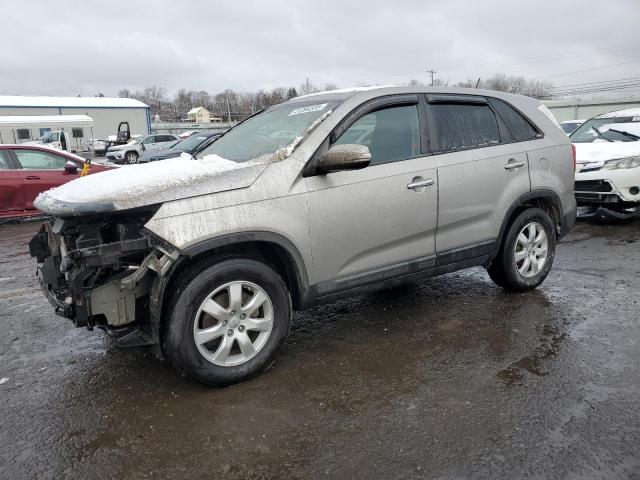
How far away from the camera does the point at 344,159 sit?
11.0 feet

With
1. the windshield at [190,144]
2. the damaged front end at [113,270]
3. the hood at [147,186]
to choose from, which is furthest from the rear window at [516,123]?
the windshield at [190,144]

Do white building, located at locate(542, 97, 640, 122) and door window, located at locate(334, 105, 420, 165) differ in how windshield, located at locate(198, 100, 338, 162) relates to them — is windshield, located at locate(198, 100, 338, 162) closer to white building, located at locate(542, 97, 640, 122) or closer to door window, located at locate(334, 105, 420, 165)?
door window, located at locate(334, 105, 420, 165)

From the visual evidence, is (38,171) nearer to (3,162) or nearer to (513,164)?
(3,162)

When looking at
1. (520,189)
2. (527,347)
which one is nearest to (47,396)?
(527,347)

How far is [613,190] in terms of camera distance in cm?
766

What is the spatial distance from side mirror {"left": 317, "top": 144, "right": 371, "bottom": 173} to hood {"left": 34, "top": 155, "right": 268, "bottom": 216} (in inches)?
16.0

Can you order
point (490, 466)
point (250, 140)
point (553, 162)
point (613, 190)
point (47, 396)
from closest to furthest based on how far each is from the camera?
point (490, 466), point (47, 396), point (250, 140), point (553, 162), point (613, 190)

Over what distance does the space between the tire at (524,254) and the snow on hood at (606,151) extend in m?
3.93

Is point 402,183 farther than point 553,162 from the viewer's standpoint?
No

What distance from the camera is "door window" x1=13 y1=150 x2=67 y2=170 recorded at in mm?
9500

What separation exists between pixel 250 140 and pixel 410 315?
6.53 ft

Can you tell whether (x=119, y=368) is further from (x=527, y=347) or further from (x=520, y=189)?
(x=520, y=189)

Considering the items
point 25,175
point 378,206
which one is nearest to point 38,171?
point 25,175

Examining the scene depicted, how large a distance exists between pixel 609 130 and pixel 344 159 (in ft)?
25.4
